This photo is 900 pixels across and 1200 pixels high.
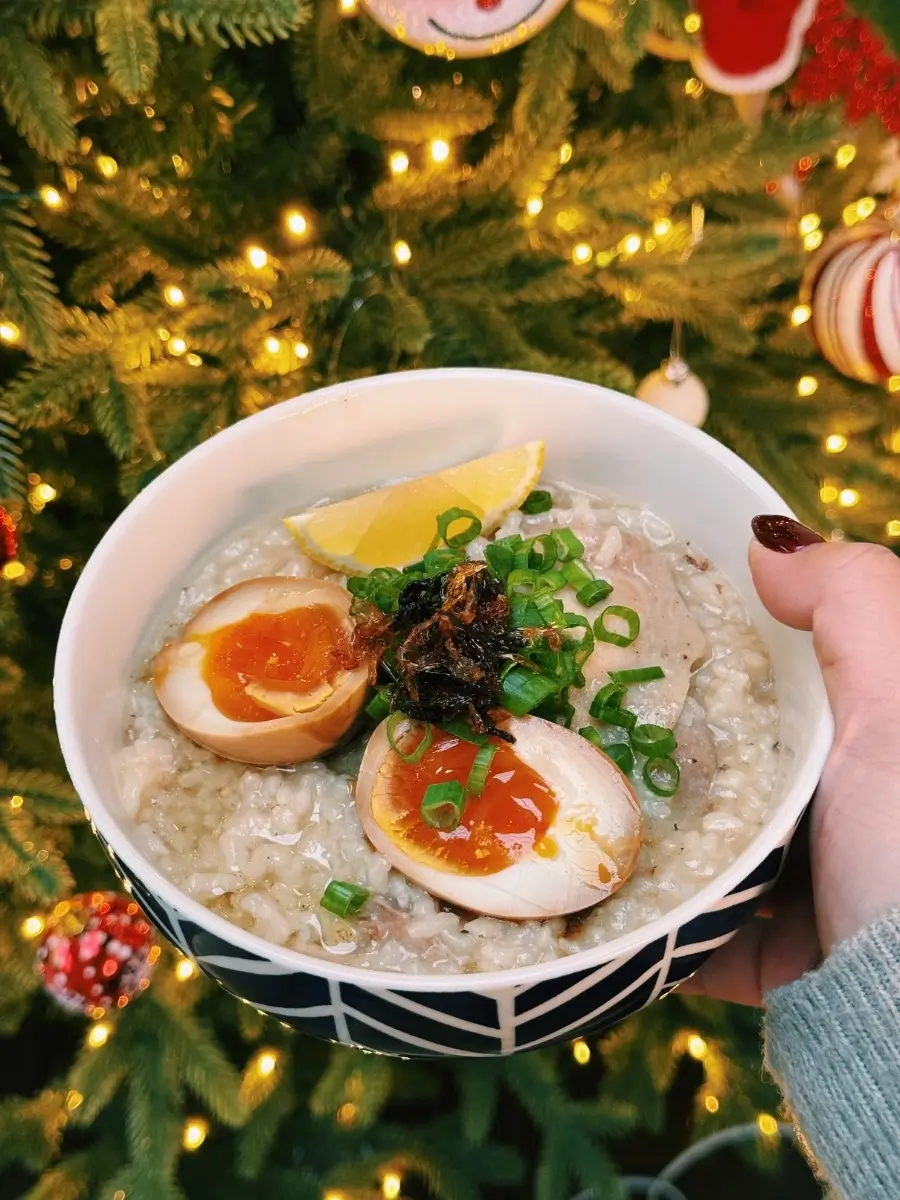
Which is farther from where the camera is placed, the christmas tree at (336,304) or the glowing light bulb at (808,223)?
the glowing light bulb at (808,223)

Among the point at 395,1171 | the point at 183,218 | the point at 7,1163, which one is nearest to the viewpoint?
the point at 183,218

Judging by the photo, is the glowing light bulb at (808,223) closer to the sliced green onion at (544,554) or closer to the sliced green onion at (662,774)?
the sliced green onion at (544,554)

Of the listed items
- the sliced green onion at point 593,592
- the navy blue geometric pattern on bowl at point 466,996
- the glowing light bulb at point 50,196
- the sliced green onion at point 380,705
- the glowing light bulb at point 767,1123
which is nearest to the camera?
the navy blue geometric pattern on bowl at point 466,996

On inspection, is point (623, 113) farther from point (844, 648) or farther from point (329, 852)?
point (329, 852)

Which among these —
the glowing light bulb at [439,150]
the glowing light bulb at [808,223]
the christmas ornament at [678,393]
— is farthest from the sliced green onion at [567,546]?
the glowing light bulb at [808,223]

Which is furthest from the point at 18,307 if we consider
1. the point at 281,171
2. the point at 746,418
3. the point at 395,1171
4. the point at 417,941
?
the point at 395,1171

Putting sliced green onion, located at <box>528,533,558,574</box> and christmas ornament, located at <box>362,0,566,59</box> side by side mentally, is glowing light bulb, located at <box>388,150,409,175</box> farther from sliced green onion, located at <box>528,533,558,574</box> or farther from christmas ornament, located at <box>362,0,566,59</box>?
sliced green onion, located at <box>528,533,558,574</box>
